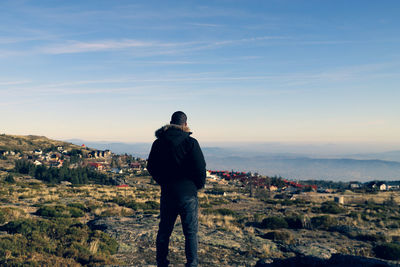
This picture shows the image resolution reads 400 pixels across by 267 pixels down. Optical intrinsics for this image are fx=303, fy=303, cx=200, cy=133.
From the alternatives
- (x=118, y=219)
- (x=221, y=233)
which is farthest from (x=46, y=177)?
(x=221, y=233)

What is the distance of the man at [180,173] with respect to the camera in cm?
480

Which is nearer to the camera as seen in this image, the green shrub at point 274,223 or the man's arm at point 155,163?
the man's arm at point 155,163

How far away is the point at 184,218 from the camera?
4887mm

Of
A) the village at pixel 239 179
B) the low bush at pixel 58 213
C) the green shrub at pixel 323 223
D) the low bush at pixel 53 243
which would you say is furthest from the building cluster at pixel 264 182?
the low bush at pixel 53 243

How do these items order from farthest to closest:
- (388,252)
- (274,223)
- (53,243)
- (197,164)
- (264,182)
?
(264,182) → (274,223) → (388,252) → (53,243) → (197,164)

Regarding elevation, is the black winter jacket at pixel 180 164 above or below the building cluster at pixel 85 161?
above

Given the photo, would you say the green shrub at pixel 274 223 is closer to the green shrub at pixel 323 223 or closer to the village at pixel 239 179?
the green shrub at pixel 323 223

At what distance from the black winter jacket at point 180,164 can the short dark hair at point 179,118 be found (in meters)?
0.20

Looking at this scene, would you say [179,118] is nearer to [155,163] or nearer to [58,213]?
[155,163]

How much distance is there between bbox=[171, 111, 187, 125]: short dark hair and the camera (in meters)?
5.09

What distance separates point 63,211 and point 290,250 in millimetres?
11392

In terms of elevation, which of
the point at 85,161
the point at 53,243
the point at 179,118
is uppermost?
the point at 179,118

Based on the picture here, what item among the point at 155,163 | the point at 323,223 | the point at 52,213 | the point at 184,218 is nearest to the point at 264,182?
the point at 323,223

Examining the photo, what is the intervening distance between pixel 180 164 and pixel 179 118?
2.63 ft
